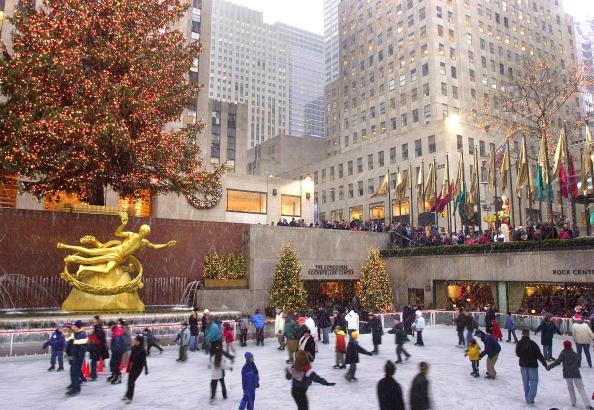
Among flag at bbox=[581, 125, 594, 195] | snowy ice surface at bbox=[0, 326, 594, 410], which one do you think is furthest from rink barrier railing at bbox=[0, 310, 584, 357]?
flag at bbox=[581, 125, 594, 195]

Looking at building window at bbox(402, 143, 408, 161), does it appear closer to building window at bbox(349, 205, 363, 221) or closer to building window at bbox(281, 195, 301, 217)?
building window at bbox(349, 205, 363, 221)

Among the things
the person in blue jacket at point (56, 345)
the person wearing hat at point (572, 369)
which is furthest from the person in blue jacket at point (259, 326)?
the person wearing hat at point (572, 369)

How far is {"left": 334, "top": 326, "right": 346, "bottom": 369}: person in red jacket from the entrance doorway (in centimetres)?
1811

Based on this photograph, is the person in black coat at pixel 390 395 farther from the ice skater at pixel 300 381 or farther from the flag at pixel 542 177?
the flag at pixel 542 177

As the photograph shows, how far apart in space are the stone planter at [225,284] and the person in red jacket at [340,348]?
46.7ft

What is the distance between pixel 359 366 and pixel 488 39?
75301 mm

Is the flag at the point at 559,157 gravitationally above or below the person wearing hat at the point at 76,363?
above

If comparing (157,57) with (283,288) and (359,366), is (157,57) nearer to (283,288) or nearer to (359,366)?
(283,288)

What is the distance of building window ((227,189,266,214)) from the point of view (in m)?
42.3

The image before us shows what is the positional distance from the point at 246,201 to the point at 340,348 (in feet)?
93.7

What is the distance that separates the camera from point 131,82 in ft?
91.6

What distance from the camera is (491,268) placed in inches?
1141

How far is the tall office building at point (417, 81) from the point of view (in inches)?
2623

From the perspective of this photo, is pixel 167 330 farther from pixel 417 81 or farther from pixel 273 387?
pixel 417 81
